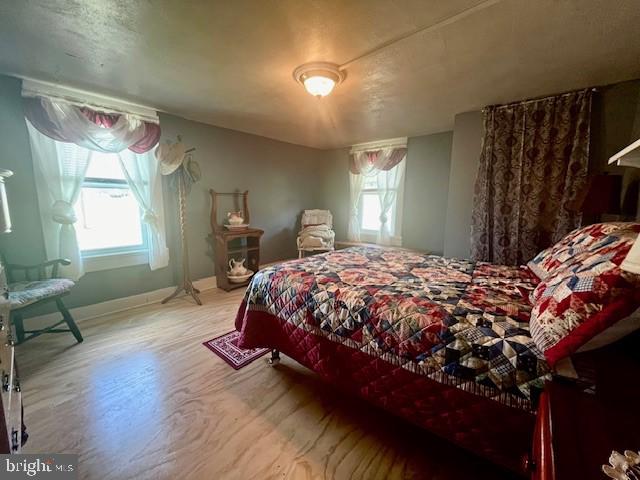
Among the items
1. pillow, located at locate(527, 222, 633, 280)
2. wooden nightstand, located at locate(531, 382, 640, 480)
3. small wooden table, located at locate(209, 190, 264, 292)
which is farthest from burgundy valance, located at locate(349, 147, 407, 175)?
wooden nightstand, located at locate(531, 382, 640, 480)

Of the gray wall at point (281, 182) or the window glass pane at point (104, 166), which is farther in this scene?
the window glass pane at point (104, 166)

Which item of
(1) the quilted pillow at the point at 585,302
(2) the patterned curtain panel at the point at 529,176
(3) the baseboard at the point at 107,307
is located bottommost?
(3) the baseboard at the point at 107,307

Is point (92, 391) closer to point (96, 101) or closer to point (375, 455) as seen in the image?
point (375, 455)

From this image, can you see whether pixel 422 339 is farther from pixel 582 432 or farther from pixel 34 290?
pixel 34 290

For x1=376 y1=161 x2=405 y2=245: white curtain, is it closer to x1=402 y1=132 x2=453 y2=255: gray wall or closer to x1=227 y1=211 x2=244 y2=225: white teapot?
x1=402 y1=132 x2=453 y2=255: gray wall

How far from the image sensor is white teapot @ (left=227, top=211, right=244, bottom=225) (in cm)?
360

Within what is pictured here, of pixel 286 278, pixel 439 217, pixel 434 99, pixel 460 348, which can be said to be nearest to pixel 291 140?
pixel 434 99

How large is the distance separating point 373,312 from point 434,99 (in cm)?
239

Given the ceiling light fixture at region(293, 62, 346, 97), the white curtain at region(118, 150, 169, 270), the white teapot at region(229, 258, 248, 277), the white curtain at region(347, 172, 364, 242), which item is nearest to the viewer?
the ceiling light fixture at region(293, 62, 346, 97)

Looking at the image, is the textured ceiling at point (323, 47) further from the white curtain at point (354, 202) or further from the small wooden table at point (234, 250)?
the white curtain at point (354, 202)

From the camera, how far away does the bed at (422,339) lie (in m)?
0.97

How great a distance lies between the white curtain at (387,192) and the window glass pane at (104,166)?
11.8 feet

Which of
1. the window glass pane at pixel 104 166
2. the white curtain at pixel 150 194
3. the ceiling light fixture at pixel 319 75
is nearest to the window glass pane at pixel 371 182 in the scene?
the ceiling light fixture at pixel 319 75

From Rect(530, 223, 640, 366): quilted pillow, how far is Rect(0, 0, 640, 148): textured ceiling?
4.52ft
